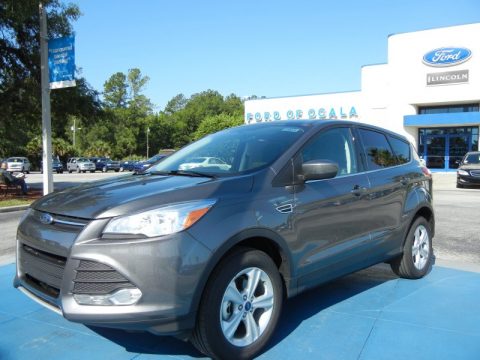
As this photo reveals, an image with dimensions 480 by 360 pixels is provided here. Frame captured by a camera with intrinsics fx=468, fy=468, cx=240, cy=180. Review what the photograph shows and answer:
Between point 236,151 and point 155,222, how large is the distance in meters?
1.45

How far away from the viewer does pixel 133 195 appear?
3.13 meters

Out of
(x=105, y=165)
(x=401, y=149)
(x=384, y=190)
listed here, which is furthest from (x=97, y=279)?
(x=105, y=165)

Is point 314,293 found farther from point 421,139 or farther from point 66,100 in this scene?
point 421,139

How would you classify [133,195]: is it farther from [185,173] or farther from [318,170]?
[318,170]

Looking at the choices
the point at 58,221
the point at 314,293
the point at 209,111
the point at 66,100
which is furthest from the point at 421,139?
the point at 209,111

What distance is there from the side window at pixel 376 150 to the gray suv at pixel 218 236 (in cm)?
6

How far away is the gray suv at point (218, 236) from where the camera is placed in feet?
9.21

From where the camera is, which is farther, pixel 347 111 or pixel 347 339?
pixel 347 111

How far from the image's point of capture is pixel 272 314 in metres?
3.45

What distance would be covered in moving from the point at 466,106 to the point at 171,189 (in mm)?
35752

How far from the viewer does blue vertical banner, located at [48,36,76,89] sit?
12867 millimetres

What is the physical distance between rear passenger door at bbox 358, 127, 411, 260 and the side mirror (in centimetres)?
92

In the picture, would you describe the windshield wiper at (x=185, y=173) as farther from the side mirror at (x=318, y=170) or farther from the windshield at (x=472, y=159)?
the windshield at (x=472, y=159)

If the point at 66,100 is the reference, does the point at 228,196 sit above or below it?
below
